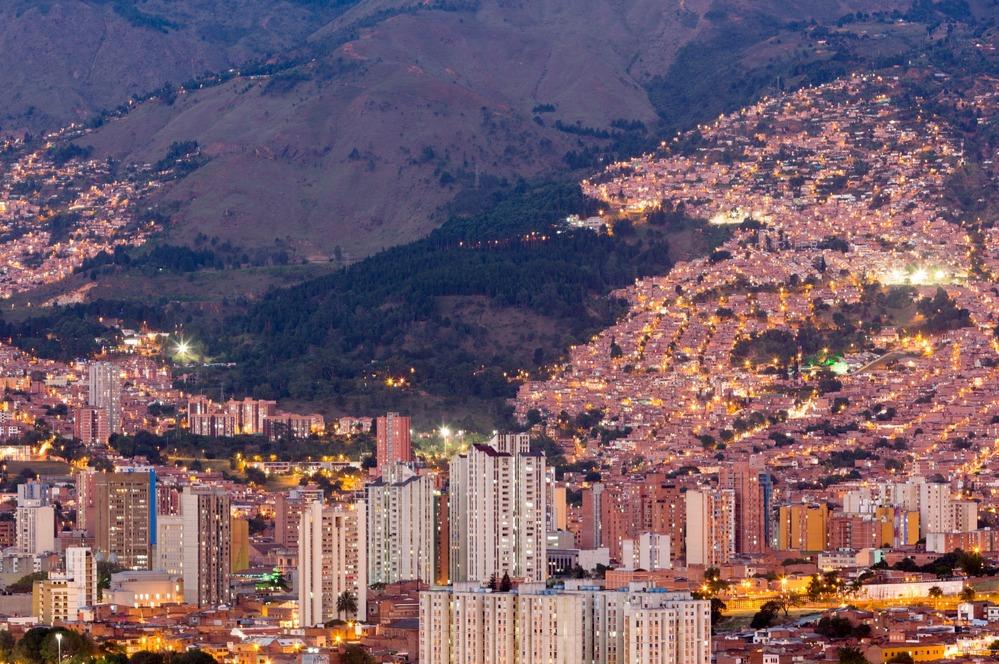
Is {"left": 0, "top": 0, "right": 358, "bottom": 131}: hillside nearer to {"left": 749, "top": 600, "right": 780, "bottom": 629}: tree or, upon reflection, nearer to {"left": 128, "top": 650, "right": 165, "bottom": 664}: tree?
{"left": 749, "top": 600, "right": 780, "bottom": 629}: tree

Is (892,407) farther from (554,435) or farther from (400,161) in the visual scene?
(400,161)

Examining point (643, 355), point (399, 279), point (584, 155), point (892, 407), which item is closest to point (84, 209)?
point (584, 155)

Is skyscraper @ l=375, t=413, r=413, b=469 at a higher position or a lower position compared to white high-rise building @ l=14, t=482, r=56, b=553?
higher

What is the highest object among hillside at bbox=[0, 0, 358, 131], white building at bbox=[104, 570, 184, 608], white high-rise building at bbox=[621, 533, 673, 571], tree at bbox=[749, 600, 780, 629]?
hillside at bbox=[0, 0, 358, 131]

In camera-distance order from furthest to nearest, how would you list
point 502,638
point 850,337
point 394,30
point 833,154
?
point 394,30, point 833,154, point 850,337, point 502,638

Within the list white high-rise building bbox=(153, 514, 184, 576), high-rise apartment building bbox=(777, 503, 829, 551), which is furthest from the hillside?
white high-rise building bbox=(153, 514, 184, 576)

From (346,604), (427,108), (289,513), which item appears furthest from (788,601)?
(427,108)
